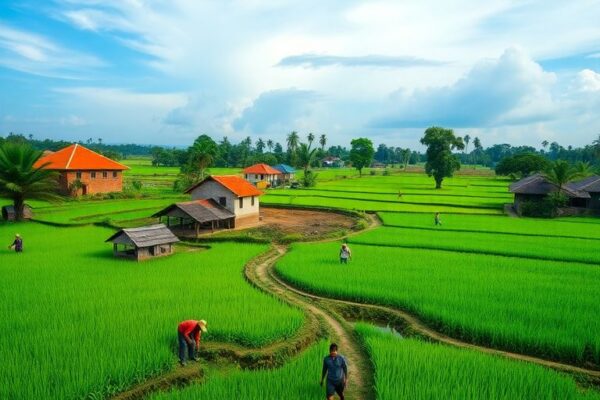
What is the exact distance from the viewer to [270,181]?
216 ft

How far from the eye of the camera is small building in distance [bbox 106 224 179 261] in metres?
19.6

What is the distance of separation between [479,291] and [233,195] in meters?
18.1

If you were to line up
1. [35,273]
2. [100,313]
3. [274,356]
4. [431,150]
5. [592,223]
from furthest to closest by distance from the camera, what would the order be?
1. [431,150]
2. [592,223]
3. [35,273]
4. [100,313]
5. [274,356]

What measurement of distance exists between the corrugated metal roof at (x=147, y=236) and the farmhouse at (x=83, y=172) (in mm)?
23254

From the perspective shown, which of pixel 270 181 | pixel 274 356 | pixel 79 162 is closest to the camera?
pixel 274 356

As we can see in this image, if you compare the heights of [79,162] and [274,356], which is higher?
[79,162]

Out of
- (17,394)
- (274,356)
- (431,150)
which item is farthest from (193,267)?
(431,150)

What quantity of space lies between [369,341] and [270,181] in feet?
182

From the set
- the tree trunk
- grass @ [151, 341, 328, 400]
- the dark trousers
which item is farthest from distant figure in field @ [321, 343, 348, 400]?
the tree trunk

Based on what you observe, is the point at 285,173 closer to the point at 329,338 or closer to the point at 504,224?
the point at 504,224

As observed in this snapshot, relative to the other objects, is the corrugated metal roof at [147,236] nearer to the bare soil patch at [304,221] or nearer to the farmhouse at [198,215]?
the farmhouse at [198,215]

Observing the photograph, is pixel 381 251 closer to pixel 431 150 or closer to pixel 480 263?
pixel 480 263

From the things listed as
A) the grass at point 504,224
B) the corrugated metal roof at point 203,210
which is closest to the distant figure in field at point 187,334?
the corrugated metal roof at point 203,210

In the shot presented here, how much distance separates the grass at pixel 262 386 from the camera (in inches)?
324
